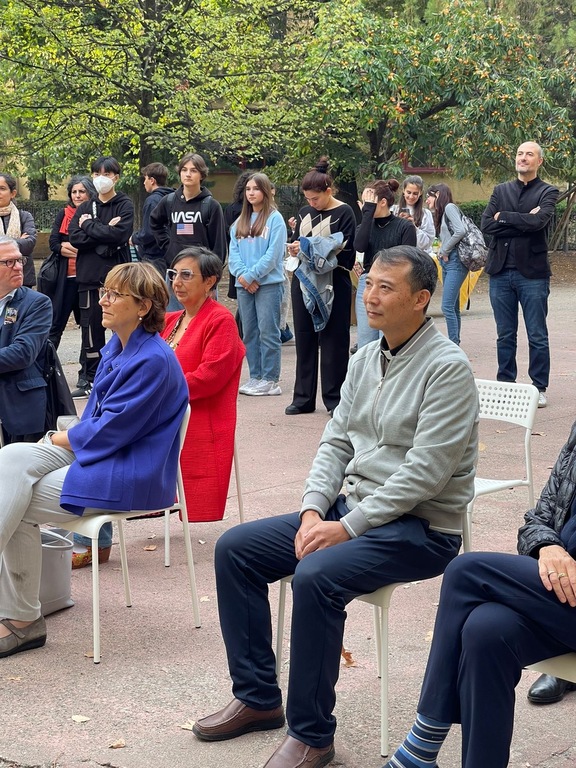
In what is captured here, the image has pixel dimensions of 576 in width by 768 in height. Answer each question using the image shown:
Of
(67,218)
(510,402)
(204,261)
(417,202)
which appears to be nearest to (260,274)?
(67,218)

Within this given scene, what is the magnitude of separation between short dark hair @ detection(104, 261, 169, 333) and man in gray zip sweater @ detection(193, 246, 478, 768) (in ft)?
3.82

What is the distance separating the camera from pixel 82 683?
441 cm

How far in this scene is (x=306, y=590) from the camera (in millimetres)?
3594

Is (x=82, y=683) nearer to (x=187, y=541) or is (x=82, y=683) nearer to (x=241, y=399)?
(x=187, y=541)

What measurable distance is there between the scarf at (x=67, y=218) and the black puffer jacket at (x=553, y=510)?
25.3 feet

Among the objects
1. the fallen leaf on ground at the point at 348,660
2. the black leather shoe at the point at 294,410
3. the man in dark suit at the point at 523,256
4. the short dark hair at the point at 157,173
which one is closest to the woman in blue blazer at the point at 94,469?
the fallen leaf on ground at the point at 348,660

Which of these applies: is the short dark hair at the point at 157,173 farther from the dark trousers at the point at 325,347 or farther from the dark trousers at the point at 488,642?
the dark trousers at the point at 488,642

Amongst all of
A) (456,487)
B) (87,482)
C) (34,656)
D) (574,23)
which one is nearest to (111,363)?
(87,482)

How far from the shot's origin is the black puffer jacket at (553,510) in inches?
138

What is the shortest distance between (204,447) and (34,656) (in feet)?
4.89

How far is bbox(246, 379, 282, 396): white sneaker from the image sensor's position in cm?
1051

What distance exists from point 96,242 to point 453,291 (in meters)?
4.43

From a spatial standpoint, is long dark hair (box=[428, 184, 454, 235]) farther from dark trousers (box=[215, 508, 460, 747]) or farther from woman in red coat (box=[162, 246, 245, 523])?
dark trousers (box=[215, 508, 460, 747])

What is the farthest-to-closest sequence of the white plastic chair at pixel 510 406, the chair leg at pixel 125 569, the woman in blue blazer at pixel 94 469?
the white plastic chair at pixel 510 406, the chair leg at pixel 125 569, the woman in blue blazer at pixel 94 469
